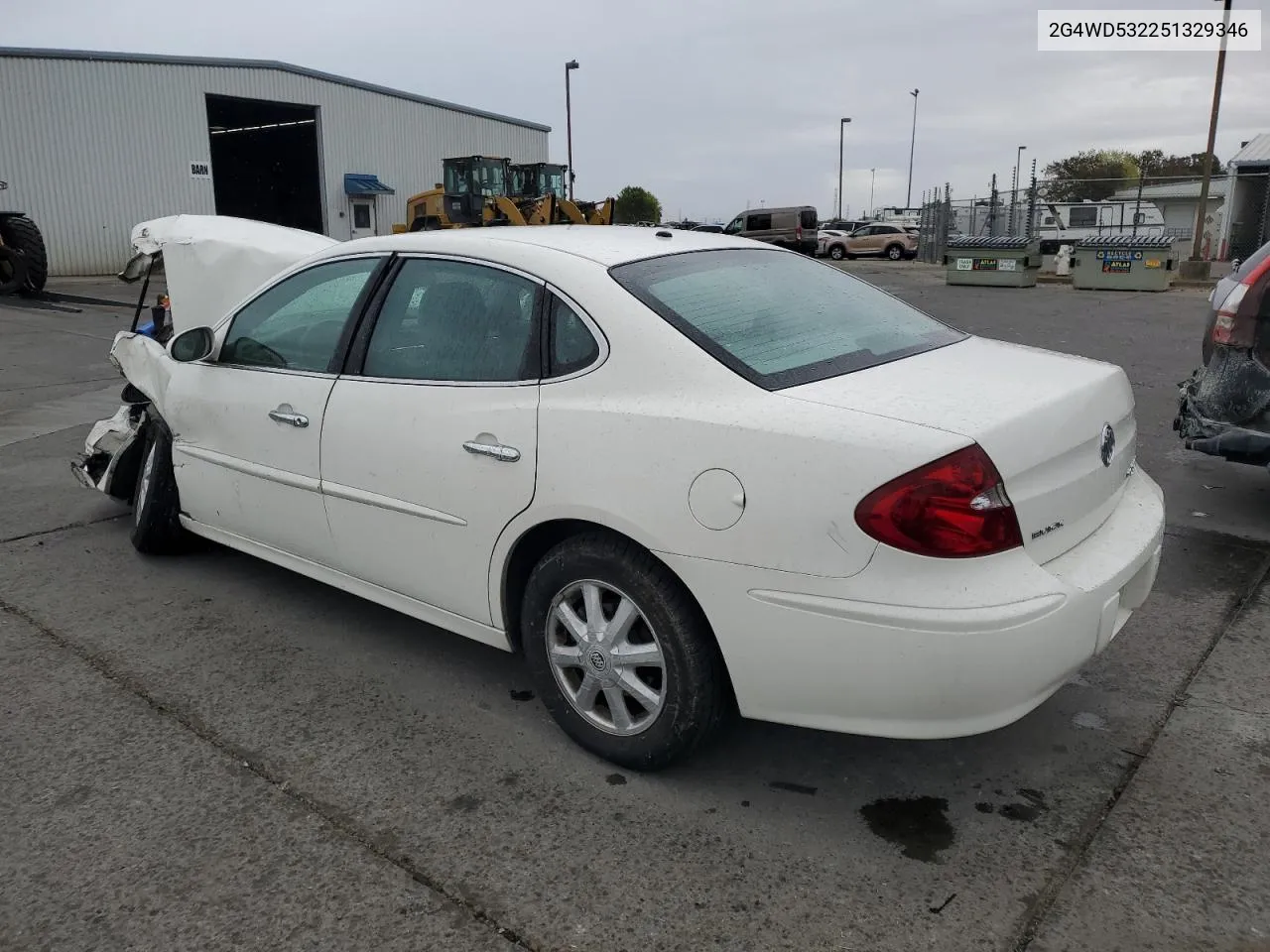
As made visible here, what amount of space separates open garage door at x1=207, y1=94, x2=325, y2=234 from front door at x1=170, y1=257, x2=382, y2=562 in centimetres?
2935

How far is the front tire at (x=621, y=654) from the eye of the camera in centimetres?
269

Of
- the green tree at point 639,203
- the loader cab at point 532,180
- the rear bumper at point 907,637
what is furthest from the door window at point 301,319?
the green tree at point 639,203

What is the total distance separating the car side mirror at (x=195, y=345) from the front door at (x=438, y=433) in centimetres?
93

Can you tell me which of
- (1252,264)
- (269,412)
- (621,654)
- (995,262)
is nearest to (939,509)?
(621,654)

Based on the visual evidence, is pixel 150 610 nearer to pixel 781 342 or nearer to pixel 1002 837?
pixel 781 342

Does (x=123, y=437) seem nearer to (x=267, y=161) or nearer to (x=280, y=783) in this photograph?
(x=280, y=783)

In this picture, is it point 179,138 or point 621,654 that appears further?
point 179,138

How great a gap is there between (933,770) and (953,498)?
1.03 metres

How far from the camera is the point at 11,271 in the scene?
1830cm

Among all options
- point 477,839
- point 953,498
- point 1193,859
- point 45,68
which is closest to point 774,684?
point 953,498

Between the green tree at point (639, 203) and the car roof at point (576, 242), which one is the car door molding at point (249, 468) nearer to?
the car roof at point (576, 242)

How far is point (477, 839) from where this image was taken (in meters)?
2.64

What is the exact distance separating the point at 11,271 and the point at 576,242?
18.9m

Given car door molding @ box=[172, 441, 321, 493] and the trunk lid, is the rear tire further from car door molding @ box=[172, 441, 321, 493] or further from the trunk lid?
the trunk lid
